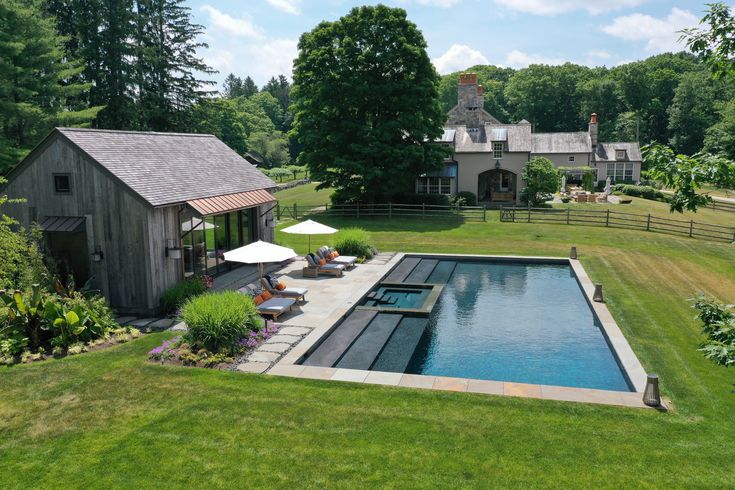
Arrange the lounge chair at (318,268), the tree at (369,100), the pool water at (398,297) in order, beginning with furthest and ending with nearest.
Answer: the tree at (369,100) < the lounge chair at (318,268) < the pool water at (398,297)

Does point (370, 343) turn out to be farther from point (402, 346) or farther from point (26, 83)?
point (26, 83)

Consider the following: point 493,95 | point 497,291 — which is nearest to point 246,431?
point 497,291

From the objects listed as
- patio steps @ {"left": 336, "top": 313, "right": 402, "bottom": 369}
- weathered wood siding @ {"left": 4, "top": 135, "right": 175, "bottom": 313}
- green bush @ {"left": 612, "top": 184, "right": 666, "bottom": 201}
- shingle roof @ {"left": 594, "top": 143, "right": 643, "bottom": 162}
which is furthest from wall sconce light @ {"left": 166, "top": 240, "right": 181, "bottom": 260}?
shingle roof @ {"left": 594, "top": 143, "right": 643, "bottom": 162}

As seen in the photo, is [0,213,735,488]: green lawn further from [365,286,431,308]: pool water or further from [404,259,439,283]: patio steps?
[404,259,439,283]: patio steps

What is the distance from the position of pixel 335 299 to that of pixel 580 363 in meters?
8.25

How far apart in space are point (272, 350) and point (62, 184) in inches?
352

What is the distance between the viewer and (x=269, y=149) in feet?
294

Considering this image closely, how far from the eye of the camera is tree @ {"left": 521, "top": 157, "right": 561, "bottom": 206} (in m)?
44.8

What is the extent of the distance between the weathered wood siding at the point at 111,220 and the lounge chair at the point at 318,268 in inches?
244

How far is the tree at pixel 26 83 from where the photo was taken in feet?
88.5

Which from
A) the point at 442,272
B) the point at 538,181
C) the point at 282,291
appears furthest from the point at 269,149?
the point at 282,291

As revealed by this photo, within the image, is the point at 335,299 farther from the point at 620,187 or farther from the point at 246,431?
the point at 620,187

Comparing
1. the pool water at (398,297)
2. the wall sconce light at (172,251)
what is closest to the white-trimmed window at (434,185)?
the pool water at (398,297)

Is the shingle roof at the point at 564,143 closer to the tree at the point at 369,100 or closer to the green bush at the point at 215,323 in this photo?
the tree at the point at 369,100
